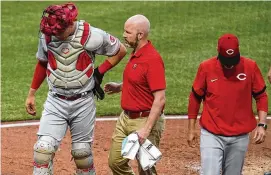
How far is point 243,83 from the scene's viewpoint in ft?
23.5

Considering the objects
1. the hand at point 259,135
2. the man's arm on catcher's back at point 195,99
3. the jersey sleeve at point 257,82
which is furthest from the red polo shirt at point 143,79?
the hand at point 259,135

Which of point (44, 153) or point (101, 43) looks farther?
point (101, 43)

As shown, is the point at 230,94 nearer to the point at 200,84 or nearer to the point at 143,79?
the point at 200,84

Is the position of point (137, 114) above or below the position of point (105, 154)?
above

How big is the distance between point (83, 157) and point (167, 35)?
996 cm

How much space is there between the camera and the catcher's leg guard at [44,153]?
304 inches

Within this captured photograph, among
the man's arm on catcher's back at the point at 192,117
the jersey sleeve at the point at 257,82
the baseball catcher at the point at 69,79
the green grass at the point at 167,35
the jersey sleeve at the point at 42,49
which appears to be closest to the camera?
the jersey sleeve at the point at 257,82

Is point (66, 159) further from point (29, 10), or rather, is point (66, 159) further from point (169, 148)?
point (29, 10)

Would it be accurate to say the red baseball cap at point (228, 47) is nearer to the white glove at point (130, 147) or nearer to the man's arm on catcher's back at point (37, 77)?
the white glove at point (130, 147)

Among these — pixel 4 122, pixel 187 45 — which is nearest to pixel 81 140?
pixel 4 122

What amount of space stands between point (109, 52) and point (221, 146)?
62.8 inches

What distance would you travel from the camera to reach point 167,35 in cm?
1766

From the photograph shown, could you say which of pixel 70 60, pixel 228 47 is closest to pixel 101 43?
pixel 70 60

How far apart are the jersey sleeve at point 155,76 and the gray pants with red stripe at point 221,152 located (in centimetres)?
62
